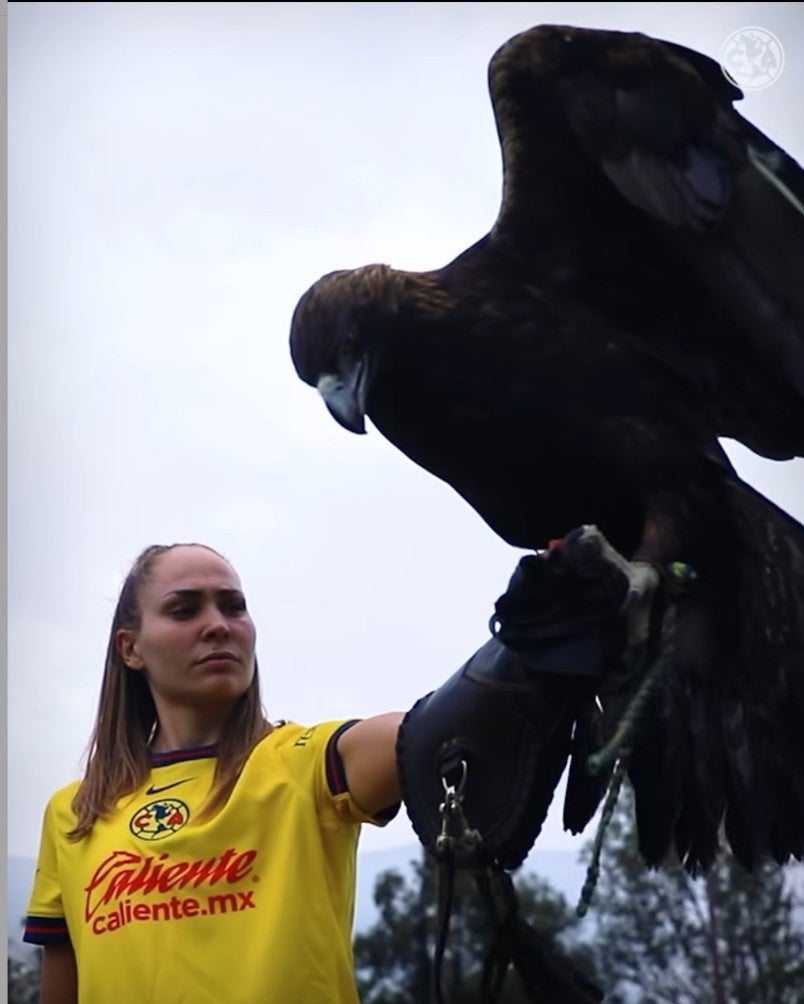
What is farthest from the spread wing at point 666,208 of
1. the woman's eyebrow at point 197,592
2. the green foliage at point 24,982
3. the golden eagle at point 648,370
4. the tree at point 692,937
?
the green foliage at point 24,982

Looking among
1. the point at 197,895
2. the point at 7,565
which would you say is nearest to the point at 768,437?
the point at 197,895

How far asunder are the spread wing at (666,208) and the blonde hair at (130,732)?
655mm

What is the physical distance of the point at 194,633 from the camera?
5.47ft

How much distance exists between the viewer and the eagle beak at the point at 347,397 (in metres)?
2.03

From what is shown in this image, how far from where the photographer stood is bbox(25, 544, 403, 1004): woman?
1472 millimetres

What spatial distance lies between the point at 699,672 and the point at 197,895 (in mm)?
681

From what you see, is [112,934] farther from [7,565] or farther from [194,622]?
[7,565]

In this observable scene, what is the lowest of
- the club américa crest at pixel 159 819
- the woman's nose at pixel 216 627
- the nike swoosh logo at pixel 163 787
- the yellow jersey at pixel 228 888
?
the yellow jersey at pixel 228 888

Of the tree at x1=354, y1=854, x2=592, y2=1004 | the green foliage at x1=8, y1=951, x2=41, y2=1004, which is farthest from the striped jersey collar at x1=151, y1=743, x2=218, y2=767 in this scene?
the green foliage at x1=8, y1=951, x2=41, y2=1004

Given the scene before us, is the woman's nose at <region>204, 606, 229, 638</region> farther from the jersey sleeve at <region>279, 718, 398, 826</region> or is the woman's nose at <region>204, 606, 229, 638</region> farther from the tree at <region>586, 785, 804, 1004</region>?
the tree at <region>586, 785, 804, 1004</region>

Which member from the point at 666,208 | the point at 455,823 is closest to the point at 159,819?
the point at 455,823

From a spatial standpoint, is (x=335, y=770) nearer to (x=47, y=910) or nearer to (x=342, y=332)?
(x=47, y=910)

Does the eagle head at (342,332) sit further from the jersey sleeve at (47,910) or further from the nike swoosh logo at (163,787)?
the jersey sleeve at (47,910)

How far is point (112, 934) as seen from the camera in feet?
5.02
